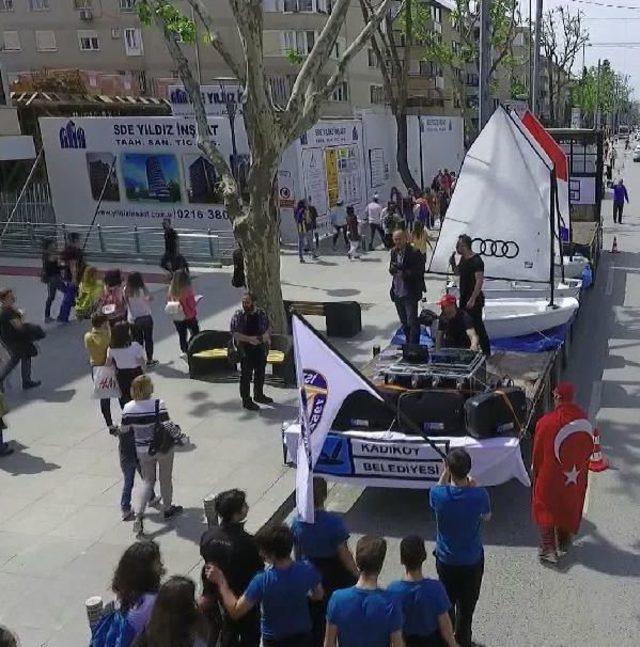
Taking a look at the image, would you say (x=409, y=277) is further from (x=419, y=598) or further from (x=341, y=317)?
(x=419, y=598)

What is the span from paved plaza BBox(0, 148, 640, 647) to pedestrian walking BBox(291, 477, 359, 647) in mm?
1391

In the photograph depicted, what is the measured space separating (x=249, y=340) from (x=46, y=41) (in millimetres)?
44356

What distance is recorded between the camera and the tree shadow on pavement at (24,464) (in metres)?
8.70

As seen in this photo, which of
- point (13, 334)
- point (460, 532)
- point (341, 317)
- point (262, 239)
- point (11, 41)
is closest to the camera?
point (460, 532)

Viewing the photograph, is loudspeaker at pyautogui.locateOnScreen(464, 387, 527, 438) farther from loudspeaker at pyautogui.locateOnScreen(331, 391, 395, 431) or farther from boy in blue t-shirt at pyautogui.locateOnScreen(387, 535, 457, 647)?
boy in blue t-shirt at pyautogui.locateOnScreen(387, 535, 457, 647)

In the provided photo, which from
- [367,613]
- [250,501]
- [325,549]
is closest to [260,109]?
[250,501]

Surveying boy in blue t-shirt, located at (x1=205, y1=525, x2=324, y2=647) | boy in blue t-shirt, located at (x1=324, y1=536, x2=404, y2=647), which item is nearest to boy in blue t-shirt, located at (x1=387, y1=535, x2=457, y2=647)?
boy in blue t-shirt, located at (x1=324, y1=536, x2=404, y2=647)

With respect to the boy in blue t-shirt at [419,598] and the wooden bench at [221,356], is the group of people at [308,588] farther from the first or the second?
the wooden bench at [221,356]

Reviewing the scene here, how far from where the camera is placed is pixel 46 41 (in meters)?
47.5

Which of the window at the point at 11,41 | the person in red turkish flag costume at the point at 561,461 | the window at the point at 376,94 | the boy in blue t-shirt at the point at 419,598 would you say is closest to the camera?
the boy in blue t-shirt at the point at 419,598

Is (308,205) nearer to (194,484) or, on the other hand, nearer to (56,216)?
(56,216)

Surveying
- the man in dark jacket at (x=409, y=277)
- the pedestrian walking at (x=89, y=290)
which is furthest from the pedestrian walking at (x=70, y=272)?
the man in dark jacket at (x=409, y=277)

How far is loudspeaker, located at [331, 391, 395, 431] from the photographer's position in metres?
7.32

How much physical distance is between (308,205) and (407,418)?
1482cm
